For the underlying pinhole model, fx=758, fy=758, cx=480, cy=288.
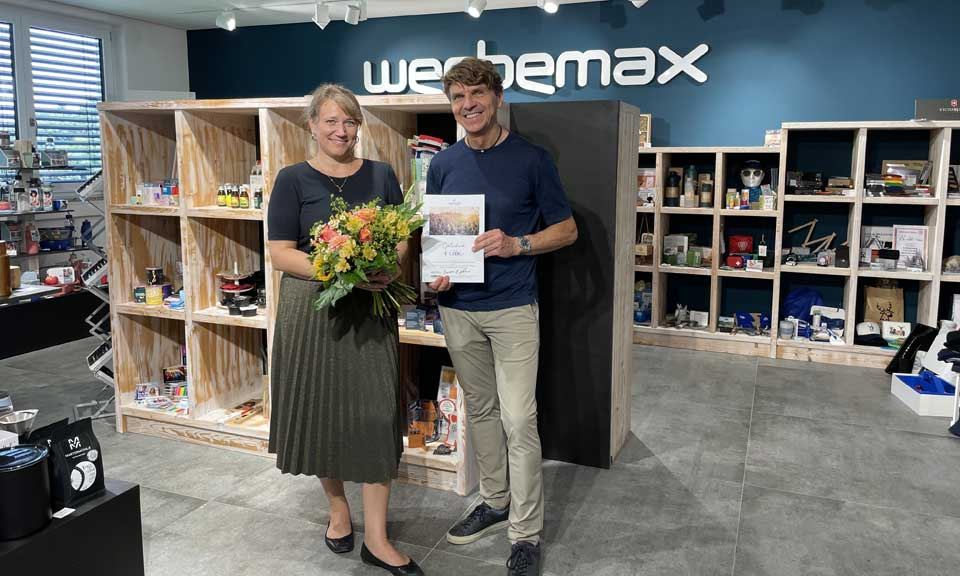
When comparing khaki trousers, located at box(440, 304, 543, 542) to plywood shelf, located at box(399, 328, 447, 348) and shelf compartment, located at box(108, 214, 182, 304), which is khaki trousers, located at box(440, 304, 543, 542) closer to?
plywood shelf, located at box(399, 328, 447, 348)

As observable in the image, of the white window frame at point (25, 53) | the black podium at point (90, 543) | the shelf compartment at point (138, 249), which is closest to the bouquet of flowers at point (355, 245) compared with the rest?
the black podium at point (90, 543)

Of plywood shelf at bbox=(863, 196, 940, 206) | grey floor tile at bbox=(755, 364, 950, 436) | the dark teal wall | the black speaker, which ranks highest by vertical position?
the dark teal wall

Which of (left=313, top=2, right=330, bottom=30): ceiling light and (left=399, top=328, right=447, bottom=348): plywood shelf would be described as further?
(left=313, top=2, right=330, bottom=30): ceiling light

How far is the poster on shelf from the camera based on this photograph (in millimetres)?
5543

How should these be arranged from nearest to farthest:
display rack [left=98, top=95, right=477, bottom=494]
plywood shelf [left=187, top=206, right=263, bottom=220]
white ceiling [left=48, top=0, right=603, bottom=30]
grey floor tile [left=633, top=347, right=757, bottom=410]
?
display rack [left=98, top=95, right=477, bottom=494] → plywood shelf [left=187, top=206, right=263, bottom=220] → grey floor tile [left=633, top=347, right=757, bottom=410] → white ceiling [left=48, top=0, right=603, bottom=30]

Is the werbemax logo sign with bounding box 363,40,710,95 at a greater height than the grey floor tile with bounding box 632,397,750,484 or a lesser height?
greater

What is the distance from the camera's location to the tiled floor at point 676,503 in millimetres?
2760

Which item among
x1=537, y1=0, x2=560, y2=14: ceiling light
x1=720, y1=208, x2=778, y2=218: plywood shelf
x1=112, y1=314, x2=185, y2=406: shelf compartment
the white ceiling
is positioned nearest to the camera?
x1=112, y1=314, x2=185, y2=406: shelf compartment

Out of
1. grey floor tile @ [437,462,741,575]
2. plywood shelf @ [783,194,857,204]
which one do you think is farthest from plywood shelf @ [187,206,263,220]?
plywood shelf @ [783,194,857,204]

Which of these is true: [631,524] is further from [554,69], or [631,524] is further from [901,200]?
[554,69]

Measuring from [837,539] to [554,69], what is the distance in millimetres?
4994

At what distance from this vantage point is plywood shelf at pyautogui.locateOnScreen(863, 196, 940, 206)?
17.5 ft

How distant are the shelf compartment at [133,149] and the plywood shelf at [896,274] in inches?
187

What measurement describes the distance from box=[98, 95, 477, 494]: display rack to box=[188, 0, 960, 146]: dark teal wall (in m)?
3.53
